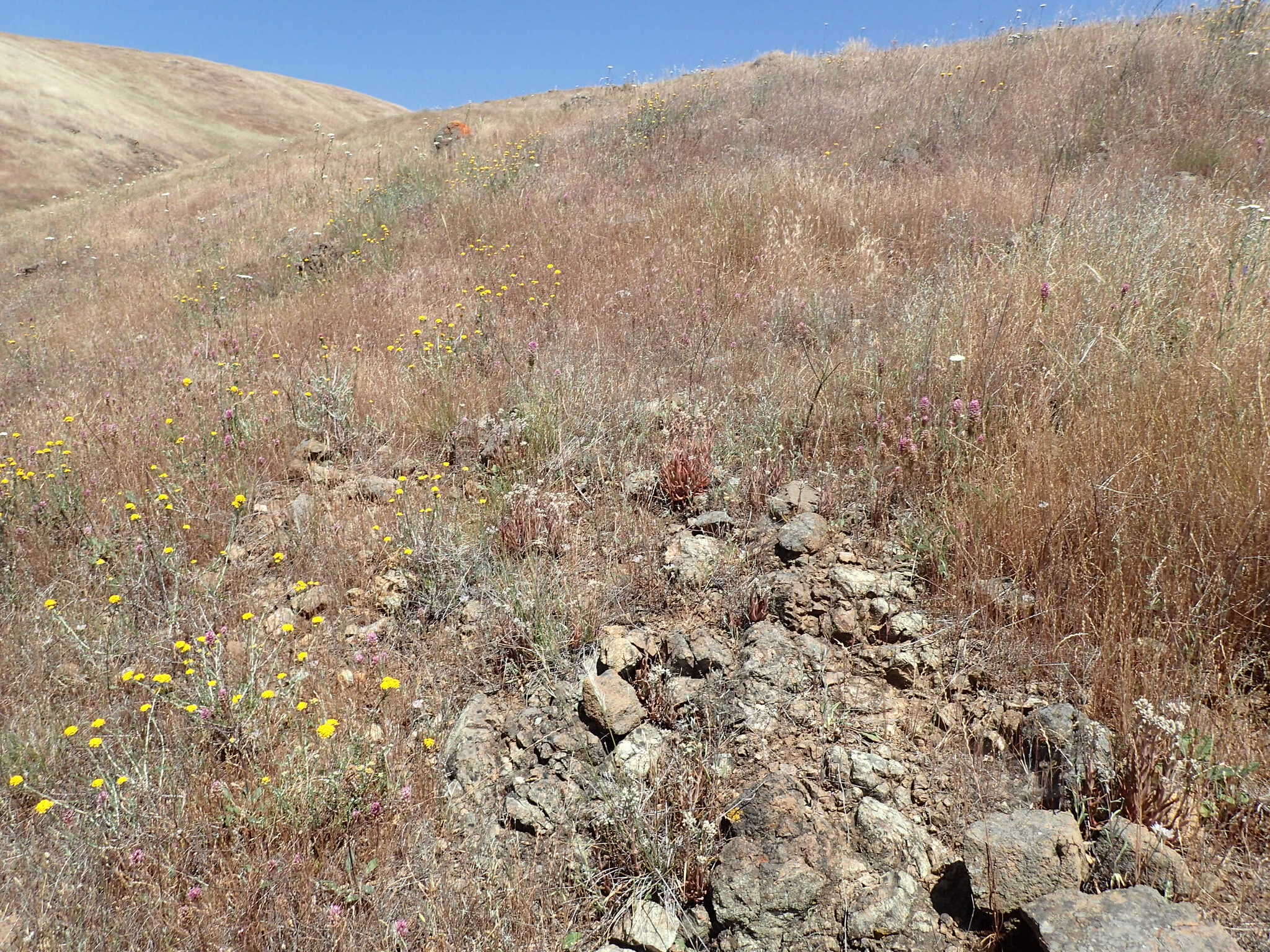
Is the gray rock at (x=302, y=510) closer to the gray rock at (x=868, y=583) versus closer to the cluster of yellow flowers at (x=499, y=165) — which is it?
the gray rock at (x=868, y=583)

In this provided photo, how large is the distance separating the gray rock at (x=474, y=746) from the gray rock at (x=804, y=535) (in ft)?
4.61

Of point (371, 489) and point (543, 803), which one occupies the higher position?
point (371, 489)

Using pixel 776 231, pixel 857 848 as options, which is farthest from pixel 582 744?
pixel 776 231

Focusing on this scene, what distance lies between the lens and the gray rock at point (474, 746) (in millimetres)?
2240

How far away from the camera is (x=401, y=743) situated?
2.36m

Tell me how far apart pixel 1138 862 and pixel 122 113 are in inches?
2160

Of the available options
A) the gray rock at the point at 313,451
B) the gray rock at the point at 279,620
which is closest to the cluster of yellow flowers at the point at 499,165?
the gray rock at the point at 313,451

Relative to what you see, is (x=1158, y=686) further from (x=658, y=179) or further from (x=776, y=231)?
(x=658, y=179)

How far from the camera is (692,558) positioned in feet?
9.71

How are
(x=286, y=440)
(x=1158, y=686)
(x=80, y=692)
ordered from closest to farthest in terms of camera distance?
(x=1158, y=686)
(x=80, y=692)
(x=286, y=440)

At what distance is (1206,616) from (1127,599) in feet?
0.67

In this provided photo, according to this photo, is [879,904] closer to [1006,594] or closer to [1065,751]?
[1065,751]

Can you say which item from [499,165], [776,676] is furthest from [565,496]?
[499,165]

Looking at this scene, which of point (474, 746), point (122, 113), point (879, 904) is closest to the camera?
point (879, 904)
